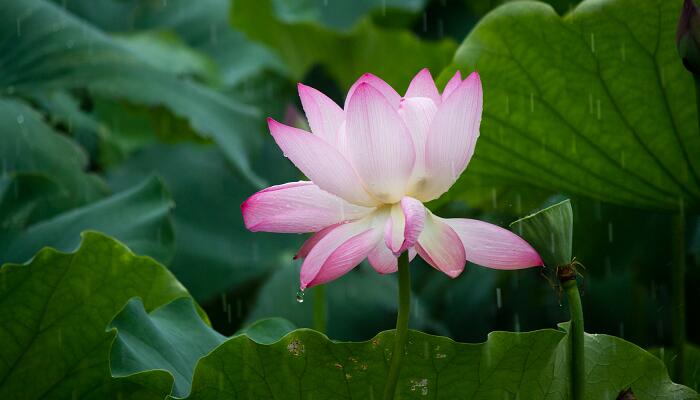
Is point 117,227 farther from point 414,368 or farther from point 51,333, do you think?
point 414,368

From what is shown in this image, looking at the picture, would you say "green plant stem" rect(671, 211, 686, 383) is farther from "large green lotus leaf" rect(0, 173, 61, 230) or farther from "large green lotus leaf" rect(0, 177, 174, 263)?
"large green lotus leaf" rect(0, 173, 61, 230)

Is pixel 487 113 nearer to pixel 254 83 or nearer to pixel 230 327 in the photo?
pixel 230 327

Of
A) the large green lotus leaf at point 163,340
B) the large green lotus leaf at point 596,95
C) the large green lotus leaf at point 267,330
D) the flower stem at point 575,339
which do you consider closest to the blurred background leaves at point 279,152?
the large green lotus leaf at point 596,95

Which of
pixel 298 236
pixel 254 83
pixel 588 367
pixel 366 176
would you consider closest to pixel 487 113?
pixel 588 367

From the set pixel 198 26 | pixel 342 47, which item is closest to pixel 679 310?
pixel 342 47

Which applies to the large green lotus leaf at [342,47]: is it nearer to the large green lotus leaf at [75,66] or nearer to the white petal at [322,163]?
the large green lotus leaf at [75,66]

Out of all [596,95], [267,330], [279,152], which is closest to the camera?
[267,330]

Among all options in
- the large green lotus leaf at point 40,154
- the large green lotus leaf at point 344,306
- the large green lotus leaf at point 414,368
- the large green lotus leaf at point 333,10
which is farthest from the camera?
the large green lotus leaf at point 333,10
